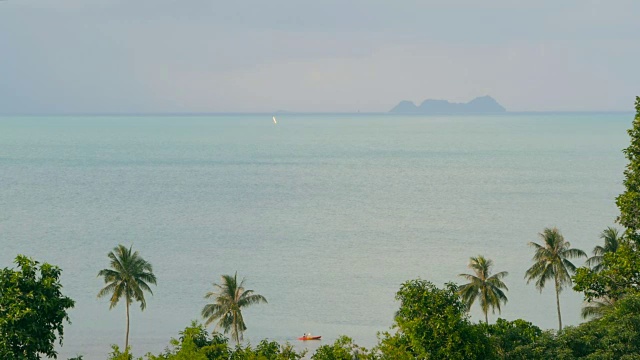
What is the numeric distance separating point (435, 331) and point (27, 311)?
15.7 metres

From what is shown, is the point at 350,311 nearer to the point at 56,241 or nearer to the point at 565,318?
the point at 565,318

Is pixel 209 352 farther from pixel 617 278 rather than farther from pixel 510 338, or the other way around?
pixel 617 278

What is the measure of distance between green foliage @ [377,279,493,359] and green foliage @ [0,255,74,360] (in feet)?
43.8

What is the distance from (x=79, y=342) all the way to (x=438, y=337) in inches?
2269

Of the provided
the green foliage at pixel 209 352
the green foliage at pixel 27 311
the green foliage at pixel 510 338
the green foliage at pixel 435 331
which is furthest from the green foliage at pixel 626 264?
the green foliage at pixel 27 311

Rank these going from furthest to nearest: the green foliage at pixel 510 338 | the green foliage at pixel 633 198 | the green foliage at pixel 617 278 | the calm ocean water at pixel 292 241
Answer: the calm ocean water at pixel 292 241 < the green foliage at pixel 633 198 < the green foliage at pixel 617 278 < the green foliage at pixel 510 338

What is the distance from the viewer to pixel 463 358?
36188 mm

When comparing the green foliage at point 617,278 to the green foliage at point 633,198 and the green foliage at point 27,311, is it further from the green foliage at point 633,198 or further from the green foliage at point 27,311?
the green foliage at point 27,311

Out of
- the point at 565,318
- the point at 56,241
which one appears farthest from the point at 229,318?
the point at 56,241

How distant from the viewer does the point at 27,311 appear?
36.8m

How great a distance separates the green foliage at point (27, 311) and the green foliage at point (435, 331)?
13346mm

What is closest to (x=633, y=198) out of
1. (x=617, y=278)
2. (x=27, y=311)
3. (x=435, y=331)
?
(x=617, y=278)

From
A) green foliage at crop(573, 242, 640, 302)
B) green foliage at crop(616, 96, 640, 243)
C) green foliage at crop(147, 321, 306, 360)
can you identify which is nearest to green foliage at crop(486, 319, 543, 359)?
green foliage at crop(573, 242, 640, 302)

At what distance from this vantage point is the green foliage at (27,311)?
36781mm
